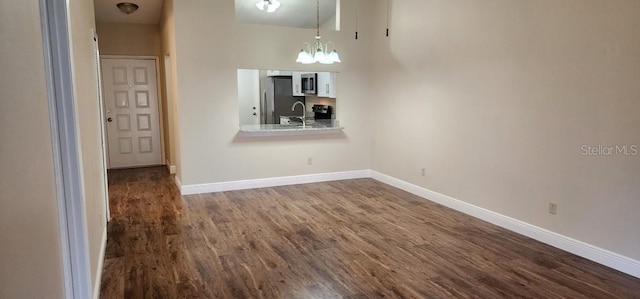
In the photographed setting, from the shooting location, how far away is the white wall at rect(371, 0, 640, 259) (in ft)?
10.2

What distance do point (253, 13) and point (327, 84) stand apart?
1.95m

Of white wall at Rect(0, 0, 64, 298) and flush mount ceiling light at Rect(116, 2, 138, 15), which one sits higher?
flush mount ceiling light at Rect(116, 2, 138, 15)

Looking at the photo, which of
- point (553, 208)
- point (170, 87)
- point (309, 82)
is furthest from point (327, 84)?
point (553, 208)

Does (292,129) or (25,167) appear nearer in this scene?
(25,167)

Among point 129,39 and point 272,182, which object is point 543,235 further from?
point 129,39

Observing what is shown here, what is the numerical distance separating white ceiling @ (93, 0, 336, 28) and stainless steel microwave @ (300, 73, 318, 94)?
1071mm

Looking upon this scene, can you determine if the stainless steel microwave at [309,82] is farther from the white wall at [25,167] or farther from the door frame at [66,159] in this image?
the white wall at [25,167]

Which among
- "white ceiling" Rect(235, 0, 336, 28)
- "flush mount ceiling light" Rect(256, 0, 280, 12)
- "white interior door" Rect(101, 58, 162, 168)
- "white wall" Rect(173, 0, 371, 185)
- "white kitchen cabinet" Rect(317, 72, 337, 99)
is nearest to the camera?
"white wall" Rect(173, 0, 371, 185)

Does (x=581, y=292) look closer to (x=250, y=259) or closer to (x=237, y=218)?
(x=250, y=259)

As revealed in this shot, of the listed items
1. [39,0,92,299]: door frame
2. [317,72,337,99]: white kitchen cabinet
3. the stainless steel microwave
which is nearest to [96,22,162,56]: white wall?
the stainless steel microwave

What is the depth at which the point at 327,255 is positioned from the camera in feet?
11.4

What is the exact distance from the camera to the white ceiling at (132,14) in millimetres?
5824

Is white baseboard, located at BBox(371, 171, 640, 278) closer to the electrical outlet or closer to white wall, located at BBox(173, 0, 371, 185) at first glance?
the electrical outlet

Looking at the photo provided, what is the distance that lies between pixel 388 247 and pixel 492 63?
218cm
